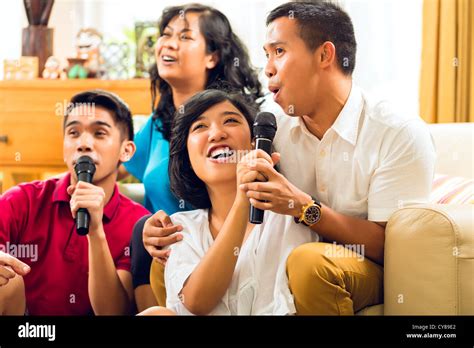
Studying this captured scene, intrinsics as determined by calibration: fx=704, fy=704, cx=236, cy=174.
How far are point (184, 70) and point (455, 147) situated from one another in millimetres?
849

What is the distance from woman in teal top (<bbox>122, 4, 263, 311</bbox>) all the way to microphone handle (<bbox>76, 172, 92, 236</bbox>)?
12cm

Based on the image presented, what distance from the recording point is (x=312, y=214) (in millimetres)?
1634

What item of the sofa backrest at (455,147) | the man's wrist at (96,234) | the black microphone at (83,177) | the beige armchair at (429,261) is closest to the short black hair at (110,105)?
the black microphone at (83,177)

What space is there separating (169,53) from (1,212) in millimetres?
594

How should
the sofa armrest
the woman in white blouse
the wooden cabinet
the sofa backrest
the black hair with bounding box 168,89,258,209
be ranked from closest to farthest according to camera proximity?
the sofa armrest → the woman in white blouse → the black hair with bounding box 168,89,258,209 → the wooden cabinet → the sofa backrest

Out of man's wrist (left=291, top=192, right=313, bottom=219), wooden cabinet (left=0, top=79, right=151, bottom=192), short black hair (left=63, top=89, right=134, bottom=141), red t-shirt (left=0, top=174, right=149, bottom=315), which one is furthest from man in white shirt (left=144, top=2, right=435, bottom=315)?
wooden cabinet (left=0, top=79, right=151, bottom=192)

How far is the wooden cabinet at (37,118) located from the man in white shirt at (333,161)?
0.40 m

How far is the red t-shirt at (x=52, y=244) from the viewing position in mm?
1785

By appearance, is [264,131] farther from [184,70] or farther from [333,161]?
[184,70]

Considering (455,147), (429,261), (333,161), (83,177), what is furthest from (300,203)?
(455,147)

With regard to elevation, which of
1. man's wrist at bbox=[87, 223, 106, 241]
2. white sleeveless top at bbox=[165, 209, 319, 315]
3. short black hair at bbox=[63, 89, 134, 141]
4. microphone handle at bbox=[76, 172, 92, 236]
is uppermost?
short black hair at bbox=[63, 89, 134, 141]

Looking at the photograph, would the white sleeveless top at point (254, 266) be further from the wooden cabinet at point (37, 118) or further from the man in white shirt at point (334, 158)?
the wooden cabinet at point (37, 118)

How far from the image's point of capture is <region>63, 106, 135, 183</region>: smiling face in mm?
1808

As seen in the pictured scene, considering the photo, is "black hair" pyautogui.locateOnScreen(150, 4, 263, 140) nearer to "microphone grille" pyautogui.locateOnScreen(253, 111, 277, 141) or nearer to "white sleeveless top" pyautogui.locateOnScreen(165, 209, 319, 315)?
"microphone grille" pyautogui.locateOnScreen(253, 111, 277, 141)
